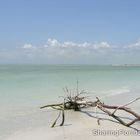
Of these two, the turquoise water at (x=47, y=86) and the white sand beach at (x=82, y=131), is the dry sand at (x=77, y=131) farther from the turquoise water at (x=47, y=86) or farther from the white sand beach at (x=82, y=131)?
the turquoise water at (x=47, y=86)

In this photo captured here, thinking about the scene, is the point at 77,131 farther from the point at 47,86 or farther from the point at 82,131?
the point at 47,86

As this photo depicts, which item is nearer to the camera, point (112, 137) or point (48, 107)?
point (112, 137)

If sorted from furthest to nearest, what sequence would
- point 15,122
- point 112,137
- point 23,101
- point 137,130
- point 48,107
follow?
point 23,101, point 48,107, point 15,122, point 137,130, point 112,137

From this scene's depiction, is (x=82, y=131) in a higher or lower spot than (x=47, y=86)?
higher

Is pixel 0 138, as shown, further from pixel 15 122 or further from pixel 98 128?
pixel 98 128

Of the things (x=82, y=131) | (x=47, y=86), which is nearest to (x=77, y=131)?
(x=82, y=131)

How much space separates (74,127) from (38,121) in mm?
1449

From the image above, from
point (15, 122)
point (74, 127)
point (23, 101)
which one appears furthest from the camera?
point (23, 101)

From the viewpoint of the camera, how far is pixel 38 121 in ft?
33.0

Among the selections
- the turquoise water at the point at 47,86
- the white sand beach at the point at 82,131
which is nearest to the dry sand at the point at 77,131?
the white sand beach at the point at 82,131

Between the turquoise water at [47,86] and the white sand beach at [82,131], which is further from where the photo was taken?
the turquoise water at [47,86]

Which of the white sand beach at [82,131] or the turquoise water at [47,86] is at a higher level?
the white sand beach at [82,131]

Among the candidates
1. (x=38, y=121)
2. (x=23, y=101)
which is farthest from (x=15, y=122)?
(x=23, y=101)

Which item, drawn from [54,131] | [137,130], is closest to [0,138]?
[54,131]
